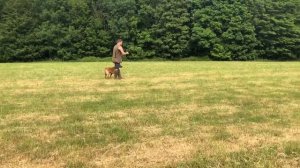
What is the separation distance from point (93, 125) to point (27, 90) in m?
7.04

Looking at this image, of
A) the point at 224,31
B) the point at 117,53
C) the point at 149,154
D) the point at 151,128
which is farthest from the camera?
the point at 224,31

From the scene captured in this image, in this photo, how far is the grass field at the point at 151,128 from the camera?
257 inches

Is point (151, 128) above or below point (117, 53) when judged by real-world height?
below

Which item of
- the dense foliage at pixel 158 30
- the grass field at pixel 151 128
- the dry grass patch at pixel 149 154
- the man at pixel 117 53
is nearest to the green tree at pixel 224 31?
the dense foliage at pixel 158 30

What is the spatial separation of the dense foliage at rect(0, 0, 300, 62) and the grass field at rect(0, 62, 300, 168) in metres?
38.1

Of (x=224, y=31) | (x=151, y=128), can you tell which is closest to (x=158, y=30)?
(x=224, y=31)

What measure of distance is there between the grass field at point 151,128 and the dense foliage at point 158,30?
38.1 meters

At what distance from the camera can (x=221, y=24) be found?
53.2 metres

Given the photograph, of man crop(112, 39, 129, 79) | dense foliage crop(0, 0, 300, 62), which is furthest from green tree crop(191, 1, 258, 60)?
man crop(112, 39, 129, 79)

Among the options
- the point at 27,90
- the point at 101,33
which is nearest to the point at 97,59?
the point at 101,33

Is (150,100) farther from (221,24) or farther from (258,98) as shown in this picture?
(221,24)

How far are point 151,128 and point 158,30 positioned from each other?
148 ft

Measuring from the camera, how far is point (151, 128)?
27.9 ft

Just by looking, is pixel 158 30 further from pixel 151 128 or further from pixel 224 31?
pixel 151 128
